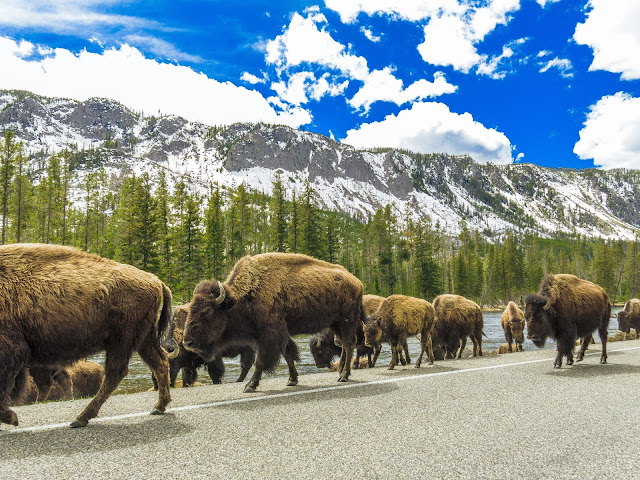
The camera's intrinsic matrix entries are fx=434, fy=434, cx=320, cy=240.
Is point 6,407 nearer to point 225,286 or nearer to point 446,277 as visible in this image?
point 225,286

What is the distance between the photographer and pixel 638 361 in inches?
444

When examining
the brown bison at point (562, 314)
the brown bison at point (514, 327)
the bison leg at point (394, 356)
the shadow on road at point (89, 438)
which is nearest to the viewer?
the shadow on road at point (89, 438)

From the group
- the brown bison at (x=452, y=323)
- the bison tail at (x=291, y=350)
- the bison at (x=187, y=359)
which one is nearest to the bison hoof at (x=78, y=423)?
the bison tail at (x=291, y=350)

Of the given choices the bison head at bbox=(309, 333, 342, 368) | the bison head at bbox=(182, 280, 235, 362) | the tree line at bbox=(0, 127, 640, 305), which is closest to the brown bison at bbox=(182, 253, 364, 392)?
the bison head at bbox=(182, 280, 235, 362)

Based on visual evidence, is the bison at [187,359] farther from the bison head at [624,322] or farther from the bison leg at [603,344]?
the bison head at [624,322]

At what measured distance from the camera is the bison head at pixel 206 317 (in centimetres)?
718

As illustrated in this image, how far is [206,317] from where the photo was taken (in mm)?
7273

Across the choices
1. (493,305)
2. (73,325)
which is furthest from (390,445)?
(493,305)

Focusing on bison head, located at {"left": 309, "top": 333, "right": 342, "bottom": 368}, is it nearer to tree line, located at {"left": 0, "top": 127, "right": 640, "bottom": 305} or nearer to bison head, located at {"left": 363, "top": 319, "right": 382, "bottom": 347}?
bison head, located at {"left": 363, "top": 319, "right": 382, "bottom": 347}

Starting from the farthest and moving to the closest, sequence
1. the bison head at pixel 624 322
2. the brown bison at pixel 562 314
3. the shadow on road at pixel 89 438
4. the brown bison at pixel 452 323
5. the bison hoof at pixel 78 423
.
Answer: the bison head at pixel 624 322
the brown bison at pixel 452 323
the brown bison at pixel 562 314
the bison hoof at pixel 78 423
the shadow on road at pixel 89 438

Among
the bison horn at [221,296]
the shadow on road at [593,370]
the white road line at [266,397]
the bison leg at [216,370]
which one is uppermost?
the bison horn at [221,296]

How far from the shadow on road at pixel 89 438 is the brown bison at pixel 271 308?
7.55 ft

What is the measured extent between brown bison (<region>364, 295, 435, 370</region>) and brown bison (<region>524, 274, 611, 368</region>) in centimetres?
271

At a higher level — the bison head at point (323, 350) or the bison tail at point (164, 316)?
the bison tail at point (164, 316)
